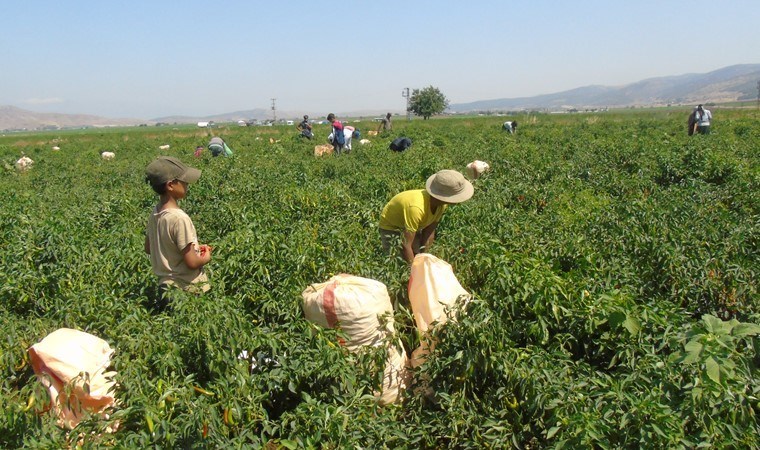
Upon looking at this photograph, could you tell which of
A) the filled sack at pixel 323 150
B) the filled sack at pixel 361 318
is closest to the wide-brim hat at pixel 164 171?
the filled sack at pixel 361 318

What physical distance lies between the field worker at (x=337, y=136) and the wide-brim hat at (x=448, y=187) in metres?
10.4

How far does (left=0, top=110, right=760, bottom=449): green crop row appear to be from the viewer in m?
2.40

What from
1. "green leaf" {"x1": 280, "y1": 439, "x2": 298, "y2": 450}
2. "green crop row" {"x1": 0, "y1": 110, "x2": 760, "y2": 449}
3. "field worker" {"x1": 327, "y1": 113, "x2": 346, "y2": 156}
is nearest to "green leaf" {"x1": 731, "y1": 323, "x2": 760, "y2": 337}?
"green crop row" {"x1": 0, "y1": 110, "x2": 760, "y2": 449}

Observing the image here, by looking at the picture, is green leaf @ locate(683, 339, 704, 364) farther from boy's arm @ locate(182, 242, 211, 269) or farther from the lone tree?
the lone tree

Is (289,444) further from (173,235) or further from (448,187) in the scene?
(448,187)

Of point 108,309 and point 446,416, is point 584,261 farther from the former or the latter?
point 108,309

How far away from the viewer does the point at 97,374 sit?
2.99 meters

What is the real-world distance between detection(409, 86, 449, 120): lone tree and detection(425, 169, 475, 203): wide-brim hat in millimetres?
68653

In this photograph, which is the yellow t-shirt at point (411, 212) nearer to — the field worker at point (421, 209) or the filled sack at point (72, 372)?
the field worker at point (421, 209)

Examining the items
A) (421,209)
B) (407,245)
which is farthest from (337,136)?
(407,245)

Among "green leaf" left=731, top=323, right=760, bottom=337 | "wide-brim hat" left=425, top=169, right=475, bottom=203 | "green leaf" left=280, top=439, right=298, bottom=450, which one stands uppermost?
"wide-brim hat" left=425, top=169, right=475, bottom=203

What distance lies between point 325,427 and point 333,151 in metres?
13.1

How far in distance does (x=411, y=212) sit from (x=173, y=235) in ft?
6.35

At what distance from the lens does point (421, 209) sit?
4.56 m
